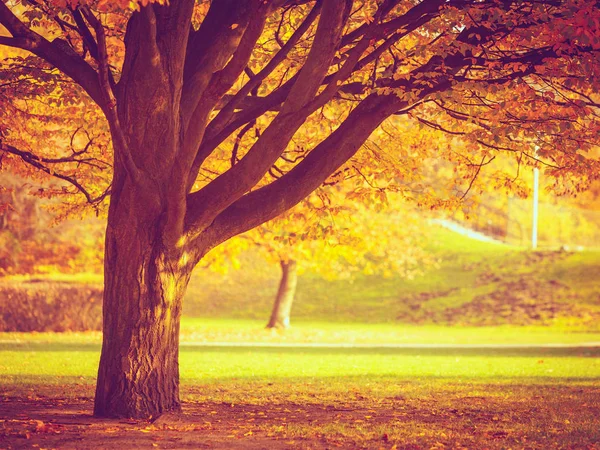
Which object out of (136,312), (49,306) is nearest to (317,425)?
(136,312)

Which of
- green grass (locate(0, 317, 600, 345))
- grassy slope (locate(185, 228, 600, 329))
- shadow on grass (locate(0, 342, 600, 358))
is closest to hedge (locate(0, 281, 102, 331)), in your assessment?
green grass (locate(0, 317, 600, 345))

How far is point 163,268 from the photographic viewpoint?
8.90 m

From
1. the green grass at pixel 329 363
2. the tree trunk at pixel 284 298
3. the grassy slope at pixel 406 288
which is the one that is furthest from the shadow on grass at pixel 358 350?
the grassy slope at pixel 406 288

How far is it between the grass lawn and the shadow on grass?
300 millimetres

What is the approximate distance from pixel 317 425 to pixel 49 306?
1738 cm

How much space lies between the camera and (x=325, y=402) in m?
11.0

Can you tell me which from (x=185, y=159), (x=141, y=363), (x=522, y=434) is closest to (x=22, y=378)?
(x=141, y=363)

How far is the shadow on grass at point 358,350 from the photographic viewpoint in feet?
65.9

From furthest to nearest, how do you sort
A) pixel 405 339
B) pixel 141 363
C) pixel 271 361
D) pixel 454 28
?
pixel 405 339 → pixel 271 361 → pixel 454 28 → pixel 141 363

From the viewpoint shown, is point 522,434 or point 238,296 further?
point 238,296

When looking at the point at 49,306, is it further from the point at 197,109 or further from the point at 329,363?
the point at 197,109

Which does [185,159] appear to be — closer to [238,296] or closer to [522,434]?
[522,434]

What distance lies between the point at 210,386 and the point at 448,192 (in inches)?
198

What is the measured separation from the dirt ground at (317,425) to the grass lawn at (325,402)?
2cm
